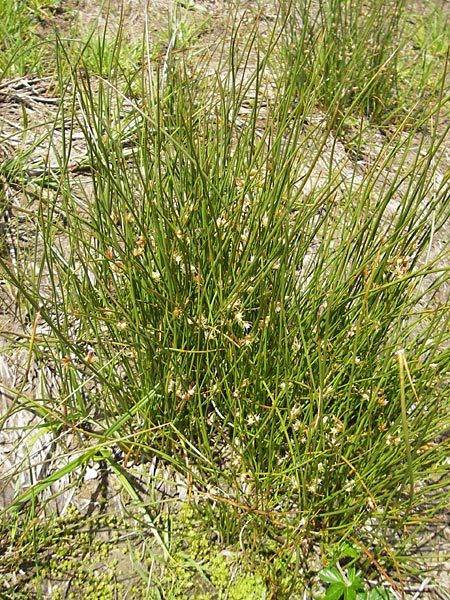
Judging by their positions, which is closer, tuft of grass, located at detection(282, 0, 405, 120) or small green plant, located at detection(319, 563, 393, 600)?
small green plant, located at detection(319, 563, 393, 600)

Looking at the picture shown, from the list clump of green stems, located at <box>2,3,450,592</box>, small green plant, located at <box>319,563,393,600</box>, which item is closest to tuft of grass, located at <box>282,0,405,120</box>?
clump of green stems, located at <box>2,3,450,592</box>

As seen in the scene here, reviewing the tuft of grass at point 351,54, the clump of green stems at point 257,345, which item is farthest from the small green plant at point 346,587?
the tuft of grass at point 351,54

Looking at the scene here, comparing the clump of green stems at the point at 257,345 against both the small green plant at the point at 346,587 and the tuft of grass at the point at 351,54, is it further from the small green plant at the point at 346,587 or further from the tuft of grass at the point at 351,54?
the tuft of grass at the point at 351,54

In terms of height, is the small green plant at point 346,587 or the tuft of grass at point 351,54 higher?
the tuft of grass at point 351,54

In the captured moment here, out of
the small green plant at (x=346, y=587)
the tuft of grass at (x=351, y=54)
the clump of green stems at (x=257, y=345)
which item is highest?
the tuft of grass at (x=351, y=54)

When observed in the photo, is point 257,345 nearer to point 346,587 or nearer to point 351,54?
point 346,587

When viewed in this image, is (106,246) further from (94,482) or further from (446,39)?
(446,39)

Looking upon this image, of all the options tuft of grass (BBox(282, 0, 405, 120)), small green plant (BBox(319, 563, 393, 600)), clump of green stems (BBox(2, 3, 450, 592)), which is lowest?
small green plant (BBox(319, 563, 393, 600))

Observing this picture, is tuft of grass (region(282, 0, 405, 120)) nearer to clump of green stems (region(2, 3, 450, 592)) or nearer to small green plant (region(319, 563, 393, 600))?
clump of green stems (region(2, 3, 450, 592))

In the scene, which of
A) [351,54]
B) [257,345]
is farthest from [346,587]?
[351,54]

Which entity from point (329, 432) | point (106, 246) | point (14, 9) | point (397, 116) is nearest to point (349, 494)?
point (329, 432)

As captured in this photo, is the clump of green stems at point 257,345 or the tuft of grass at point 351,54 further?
the tuft of grass at point 351,54
